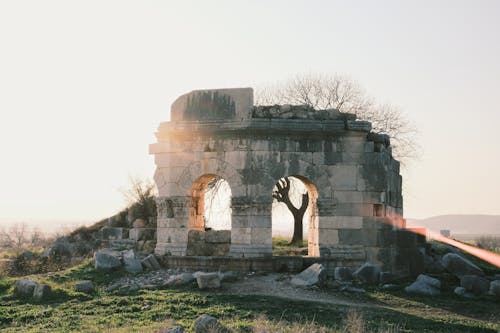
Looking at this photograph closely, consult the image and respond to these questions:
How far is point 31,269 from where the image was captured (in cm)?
1681

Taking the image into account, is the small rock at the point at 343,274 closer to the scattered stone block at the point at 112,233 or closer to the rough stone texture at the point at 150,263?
the rough stone texture at the point at 150,263

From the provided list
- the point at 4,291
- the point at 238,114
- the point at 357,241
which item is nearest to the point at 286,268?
the point at 357,241

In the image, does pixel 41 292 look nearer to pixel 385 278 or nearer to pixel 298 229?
pixel 385 278

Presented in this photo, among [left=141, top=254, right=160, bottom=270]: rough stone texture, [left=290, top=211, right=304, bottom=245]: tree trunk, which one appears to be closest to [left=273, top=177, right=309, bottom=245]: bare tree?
[left=290, top=211, right=304, bottom=245]: tree trunk

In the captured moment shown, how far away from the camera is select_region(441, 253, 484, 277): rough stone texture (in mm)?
14805

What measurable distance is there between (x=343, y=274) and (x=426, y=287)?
1.83 m

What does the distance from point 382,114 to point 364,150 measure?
1119cm

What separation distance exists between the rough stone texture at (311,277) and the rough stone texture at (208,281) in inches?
67.7

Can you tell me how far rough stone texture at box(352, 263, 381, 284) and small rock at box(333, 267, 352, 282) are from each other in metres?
0.14

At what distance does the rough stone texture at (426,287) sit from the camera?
1237cm

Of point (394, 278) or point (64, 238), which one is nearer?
point (394, 278)

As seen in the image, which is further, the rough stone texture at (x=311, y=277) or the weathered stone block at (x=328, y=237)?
the weathered stone block at (x=328, y=237)

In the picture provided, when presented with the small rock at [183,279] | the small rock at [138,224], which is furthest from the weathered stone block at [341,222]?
the small rock at [138,224]

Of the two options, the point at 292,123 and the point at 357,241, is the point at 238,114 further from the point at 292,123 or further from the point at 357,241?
the point at 357,241
